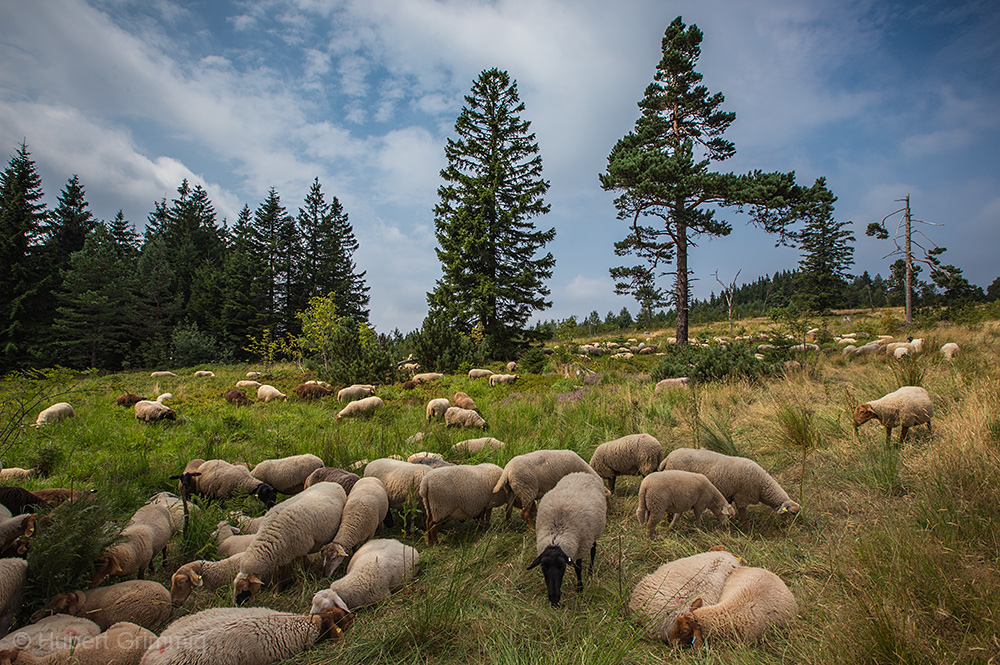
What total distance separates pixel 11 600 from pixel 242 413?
7359 millimetres

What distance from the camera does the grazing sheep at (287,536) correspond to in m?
2.89

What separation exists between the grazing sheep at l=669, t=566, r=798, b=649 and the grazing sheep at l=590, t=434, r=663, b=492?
229 centimetres

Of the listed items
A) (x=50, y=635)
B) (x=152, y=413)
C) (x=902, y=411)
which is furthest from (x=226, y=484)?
(x=902, y=411)

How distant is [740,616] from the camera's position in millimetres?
2340

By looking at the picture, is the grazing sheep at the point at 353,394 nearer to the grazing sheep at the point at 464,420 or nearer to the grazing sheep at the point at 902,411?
the grazing sheep at the point at 464,420

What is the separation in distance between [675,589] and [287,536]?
289 cm

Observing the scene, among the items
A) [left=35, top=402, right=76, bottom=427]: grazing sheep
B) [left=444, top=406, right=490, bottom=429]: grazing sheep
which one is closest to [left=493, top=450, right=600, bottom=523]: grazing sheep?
[left=444, top=406, right=490, bottom=429]: grazing sheep

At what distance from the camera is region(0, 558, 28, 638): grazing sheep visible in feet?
8.19

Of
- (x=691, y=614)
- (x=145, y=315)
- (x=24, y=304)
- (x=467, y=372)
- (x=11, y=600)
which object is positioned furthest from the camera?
(x=145, y=315)

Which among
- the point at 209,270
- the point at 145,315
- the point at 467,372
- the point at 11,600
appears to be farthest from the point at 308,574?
the point at 209,270

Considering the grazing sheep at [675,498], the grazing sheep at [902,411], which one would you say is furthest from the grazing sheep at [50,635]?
the grazing sheep at [902,411]

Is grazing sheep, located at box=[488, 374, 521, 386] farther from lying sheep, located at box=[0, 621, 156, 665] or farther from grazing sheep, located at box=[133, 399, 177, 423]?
lying sheep, located at box=[0, 621, 156, 665]

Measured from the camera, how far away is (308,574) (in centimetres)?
331

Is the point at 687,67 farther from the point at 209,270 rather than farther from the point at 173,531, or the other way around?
the point at 209,270
